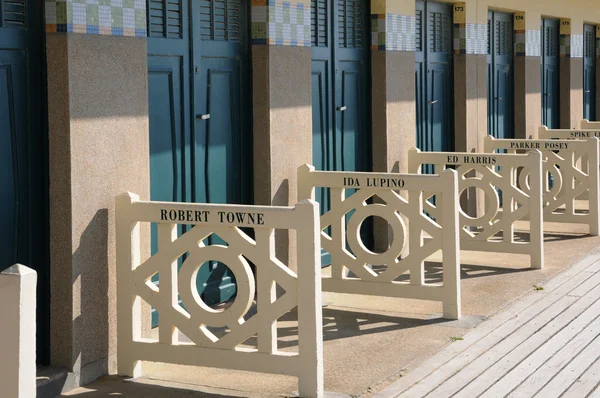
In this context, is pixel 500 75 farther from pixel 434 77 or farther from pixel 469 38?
pixel 434 77

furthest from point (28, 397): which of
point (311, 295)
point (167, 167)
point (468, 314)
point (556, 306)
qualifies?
point (556, 306)

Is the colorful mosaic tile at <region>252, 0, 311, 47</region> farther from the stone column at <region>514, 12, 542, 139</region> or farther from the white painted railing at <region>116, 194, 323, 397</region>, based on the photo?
the stone column at <region>514, 12, 542, 139</region>

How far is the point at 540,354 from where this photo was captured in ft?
20.9

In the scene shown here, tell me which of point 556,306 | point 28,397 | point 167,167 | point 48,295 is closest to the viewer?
point 28,397

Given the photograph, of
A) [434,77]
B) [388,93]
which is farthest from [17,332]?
[434,77]

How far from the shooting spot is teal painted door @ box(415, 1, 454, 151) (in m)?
11.3

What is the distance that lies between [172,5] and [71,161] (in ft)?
6.03

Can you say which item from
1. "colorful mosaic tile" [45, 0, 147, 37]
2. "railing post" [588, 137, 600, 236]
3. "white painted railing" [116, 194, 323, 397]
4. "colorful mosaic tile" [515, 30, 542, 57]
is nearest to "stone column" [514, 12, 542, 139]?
"colorful mosaic tile" [515, 30, 542, 57]

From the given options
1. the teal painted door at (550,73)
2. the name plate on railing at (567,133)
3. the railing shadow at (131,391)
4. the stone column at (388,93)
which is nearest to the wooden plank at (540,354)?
the railing shadow at (131,391)

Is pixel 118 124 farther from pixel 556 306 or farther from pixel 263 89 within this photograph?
pixel 556 306

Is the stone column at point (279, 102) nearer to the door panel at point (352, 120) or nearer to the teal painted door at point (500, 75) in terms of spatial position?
the door panel at point (352, 120)

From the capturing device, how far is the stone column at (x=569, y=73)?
1614cm

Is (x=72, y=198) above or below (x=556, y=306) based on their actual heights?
above

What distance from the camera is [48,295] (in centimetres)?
596
